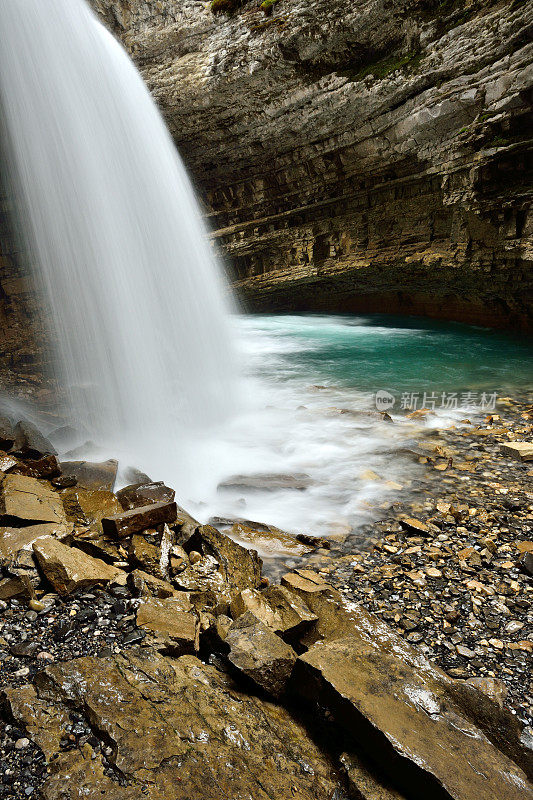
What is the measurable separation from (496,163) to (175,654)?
1442cm

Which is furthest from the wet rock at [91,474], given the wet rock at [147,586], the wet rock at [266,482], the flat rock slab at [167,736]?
the flat rock slab at [167,736]

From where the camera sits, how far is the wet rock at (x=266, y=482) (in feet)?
18.1

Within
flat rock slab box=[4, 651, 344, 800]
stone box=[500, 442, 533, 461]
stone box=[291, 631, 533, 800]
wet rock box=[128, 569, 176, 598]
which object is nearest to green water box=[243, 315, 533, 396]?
stone box=[500, 442, 533, 461]

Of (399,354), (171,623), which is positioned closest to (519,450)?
(171,623)

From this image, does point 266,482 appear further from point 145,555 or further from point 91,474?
point 145,555

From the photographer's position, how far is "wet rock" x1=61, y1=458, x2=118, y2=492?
15.0ft

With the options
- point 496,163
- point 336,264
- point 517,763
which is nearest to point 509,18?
point 496,163

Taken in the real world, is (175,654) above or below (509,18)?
below

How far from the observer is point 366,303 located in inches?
741

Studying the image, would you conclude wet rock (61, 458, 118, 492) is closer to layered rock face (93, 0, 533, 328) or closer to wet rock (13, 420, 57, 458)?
wet rock (13, 420, 57, 458)

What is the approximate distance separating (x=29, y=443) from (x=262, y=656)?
400cm

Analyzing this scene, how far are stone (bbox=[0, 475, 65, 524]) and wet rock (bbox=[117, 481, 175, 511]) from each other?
1.97 feet

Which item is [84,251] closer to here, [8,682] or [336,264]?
[8,682]

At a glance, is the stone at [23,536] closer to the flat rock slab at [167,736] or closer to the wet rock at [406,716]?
the flat rock slab at [167,736]
